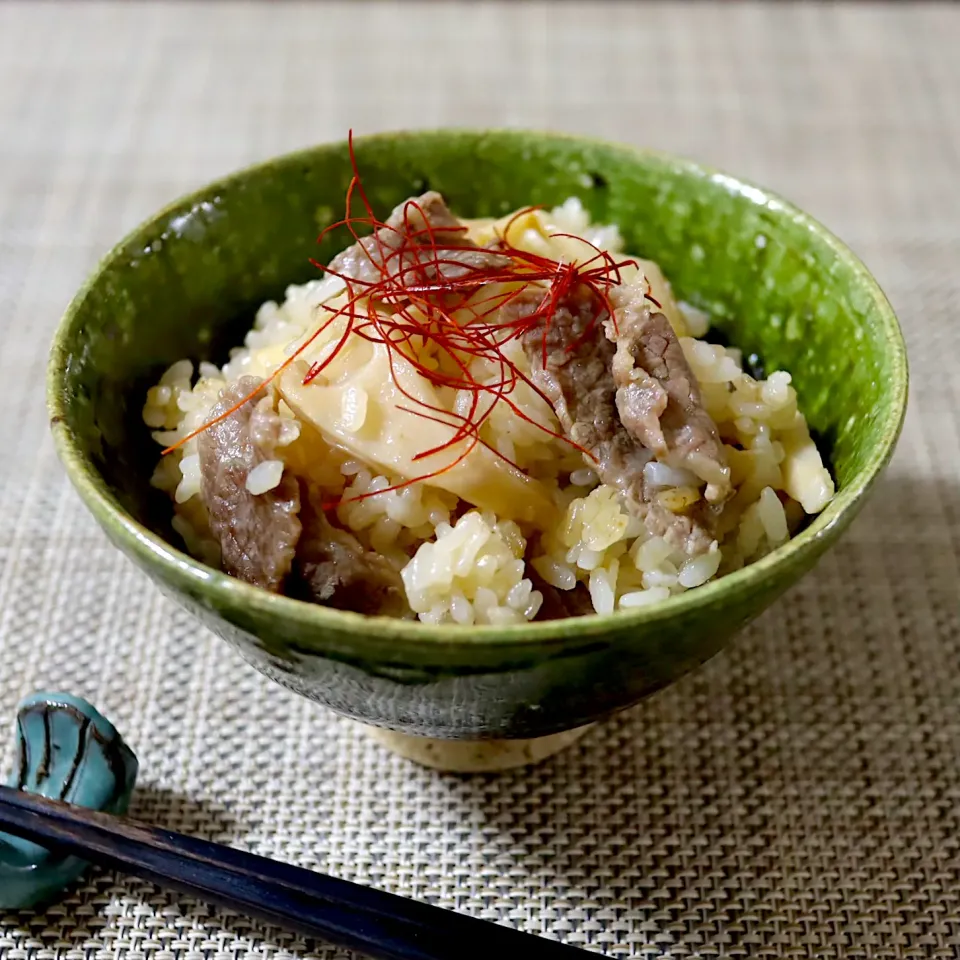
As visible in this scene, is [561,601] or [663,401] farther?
[561,601]

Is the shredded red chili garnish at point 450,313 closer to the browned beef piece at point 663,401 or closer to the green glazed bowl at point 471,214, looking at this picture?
the browned beef piece at point 663,401

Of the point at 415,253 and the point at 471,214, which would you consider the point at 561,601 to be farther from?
the point at 471,214

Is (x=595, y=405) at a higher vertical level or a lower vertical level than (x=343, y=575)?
higher

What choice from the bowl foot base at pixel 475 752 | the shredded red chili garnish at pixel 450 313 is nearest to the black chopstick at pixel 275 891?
the bowl foot base at pixel 475 752

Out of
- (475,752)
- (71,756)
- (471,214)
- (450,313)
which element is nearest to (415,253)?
(450,313)

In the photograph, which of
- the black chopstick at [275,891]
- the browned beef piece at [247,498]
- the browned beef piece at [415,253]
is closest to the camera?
the black chopstick at [275,891]

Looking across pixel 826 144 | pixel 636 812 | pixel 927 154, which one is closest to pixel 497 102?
pixel 826 144

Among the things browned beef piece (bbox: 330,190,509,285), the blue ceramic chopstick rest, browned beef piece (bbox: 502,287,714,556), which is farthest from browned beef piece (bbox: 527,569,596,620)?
the blue ceramic chopstick rest
